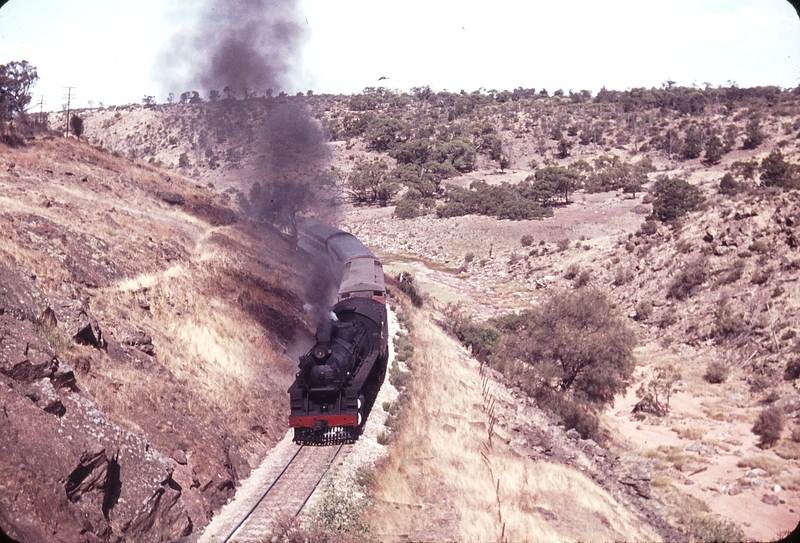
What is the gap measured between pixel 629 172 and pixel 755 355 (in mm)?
51676

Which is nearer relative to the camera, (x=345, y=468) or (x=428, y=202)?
(x=345, y=468)

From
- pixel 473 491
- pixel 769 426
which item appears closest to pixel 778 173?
pixel 769 426

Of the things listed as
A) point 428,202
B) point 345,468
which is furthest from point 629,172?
point 345,468

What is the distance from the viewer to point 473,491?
43.5 feet

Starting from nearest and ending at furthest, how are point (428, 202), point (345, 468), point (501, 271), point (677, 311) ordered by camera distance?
1. point (345, 468)
2. point (677, 311)
3. point (501, 271)
4. point (428, 202)

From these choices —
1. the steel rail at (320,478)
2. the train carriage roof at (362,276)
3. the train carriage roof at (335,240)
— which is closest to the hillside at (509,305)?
the steel rail at (320,478)

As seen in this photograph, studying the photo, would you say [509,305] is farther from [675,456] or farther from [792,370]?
[675,456]

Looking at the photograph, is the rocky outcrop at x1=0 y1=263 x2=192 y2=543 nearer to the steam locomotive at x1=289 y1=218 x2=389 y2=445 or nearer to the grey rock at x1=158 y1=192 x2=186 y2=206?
the steam locomotive at x1=289 y1=218 x2=389 y2=445

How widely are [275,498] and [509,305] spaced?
104 ft

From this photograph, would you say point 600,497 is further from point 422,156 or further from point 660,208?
point 422,156

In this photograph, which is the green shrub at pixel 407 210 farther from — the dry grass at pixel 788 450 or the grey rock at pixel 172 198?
the dry grass at pixel 788 450

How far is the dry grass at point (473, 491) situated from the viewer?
1171cm

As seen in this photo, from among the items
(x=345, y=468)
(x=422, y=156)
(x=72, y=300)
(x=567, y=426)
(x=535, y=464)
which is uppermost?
(x=422, y=156)

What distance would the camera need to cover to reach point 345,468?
13.5 metres
